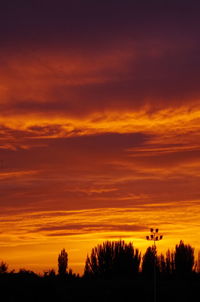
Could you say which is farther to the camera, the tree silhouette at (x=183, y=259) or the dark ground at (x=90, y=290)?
the tree silhouette at (x=183, y=259)

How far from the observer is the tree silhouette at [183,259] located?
319 feet

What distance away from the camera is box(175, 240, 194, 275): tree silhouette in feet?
319

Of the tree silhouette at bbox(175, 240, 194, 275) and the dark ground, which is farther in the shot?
the tree silhouette at bbox(175, 240, 194, 275)

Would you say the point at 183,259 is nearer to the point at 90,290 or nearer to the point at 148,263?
the point at 148,263

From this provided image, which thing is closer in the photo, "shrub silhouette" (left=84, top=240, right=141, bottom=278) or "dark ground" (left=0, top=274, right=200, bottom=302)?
"dark ground" (left=0, top=274, right=200, bottom=302)

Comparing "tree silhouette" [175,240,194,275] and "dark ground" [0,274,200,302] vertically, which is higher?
"tree silhouette" [175,240,194,275]

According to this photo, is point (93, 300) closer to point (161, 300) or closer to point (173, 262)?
point (161, 300)

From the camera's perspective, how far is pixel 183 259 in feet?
323

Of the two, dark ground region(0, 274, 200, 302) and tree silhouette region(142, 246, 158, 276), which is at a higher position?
tree silhouette region(142, 246, 158, 276)

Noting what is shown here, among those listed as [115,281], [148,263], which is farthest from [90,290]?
[148,263]

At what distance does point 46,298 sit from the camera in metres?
56.3

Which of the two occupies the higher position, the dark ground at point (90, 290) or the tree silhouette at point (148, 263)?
the tree silhouette at point (148, 263)

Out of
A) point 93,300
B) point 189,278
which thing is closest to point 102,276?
point 189,278

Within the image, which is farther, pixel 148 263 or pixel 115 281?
pixel 148 263
